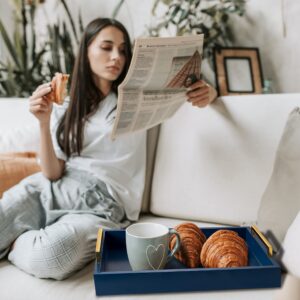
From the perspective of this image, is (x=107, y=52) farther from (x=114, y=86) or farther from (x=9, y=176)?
(x=9, y=176)

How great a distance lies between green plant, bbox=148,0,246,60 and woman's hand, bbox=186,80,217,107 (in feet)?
1.89

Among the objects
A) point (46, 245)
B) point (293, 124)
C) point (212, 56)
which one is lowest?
point (46, 245)

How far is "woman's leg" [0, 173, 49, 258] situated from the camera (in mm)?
1146

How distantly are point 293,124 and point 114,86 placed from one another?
2.30 ft

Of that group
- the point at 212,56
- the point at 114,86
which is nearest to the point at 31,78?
the point at 114,86

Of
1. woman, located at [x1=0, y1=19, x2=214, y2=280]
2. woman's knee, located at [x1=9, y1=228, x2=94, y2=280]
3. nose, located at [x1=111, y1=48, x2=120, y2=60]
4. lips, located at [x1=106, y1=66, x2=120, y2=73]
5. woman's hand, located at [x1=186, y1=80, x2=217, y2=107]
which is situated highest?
nose, located at [x1=111, y1=48, x2=120, y2=60]

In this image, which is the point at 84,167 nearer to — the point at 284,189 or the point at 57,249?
the point at 57,249

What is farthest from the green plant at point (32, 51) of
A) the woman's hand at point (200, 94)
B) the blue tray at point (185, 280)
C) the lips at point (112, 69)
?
the blue tray at point (185, 280)

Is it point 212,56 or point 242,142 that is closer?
point 242,142

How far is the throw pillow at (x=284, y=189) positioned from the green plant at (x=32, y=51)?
1.32 meters

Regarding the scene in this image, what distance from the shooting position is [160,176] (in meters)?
1.45

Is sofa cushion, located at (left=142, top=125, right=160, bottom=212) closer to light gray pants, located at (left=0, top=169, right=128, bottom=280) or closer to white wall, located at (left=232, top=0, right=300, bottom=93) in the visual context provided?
light gray pants, located at (left=0, top=169, right=128, bottom=280)

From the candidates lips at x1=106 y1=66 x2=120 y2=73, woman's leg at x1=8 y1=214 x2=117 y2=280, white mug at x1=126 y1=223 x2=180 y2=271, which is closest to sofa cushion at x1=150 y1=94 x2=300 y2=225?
lips at x1=106 y1=66 x2=120 y2=73

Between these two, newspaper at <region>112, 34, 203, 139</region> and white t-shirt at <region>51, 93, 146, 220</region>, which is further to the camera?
white t-shirt at <region>51, 93, 146, 220</region>
